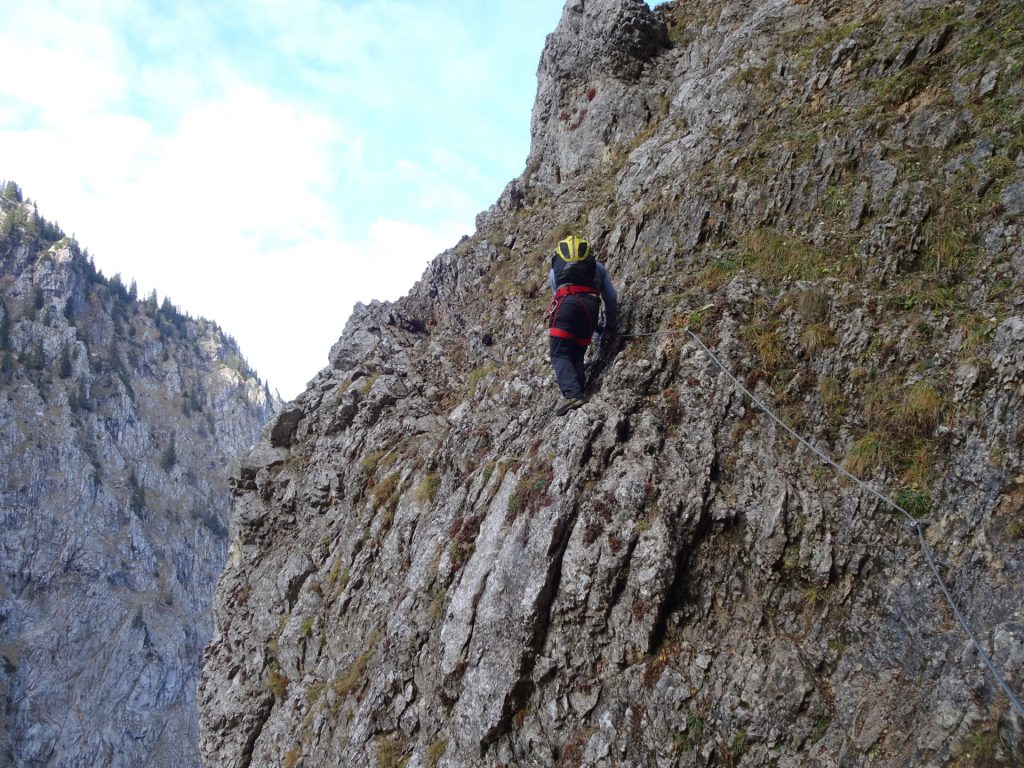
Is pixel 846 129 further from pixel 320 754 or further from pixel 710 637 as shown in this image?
pixel 320 754

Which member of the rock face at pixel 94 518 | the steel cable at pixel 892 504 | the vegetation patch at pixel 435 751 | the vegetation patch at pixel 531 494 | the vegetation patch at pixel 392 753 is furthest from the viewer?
the rock face at pixel 94 518

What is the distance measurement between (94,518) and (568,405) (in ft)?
528

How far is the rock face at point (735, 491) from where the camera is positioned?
6.38 m

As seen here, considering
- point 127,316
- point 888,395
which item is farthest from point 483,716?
point 127,316

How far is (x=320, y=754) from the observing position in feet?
33.4

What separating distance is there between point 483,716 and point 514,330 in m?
9.51

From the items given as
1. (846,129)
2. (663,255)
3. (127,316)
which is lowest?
(663,255)

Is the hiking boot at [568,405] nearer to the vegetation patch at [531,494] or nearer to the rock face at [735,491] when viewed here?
the rock face at [735,491]

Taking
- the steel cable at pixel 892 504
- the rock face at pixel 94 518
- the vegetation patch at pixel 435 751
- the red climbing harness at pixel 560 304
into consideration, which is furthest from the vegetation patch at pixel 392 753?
the rock face at pixel 94 518

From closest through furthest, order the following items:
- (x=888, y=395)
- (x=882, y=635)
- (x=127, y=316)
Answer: (x=882, y=635), (x=888, y=395), (x=127, y=316)

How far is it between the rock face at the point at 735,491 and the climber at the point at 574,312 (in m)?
0.52

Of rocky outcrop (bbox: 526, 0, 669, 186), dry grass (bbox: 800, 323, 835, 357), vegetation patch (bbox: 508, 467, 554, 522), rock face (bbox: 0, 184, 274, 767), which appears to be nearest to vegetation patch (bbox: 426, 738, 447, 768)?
vegetation patch (bbox: 508, 467, 554, 522)

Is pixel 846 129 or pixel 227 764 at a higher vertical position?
pixel 846 129

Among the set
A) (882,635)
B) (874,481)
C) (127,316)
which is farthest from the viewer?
(127,316)
